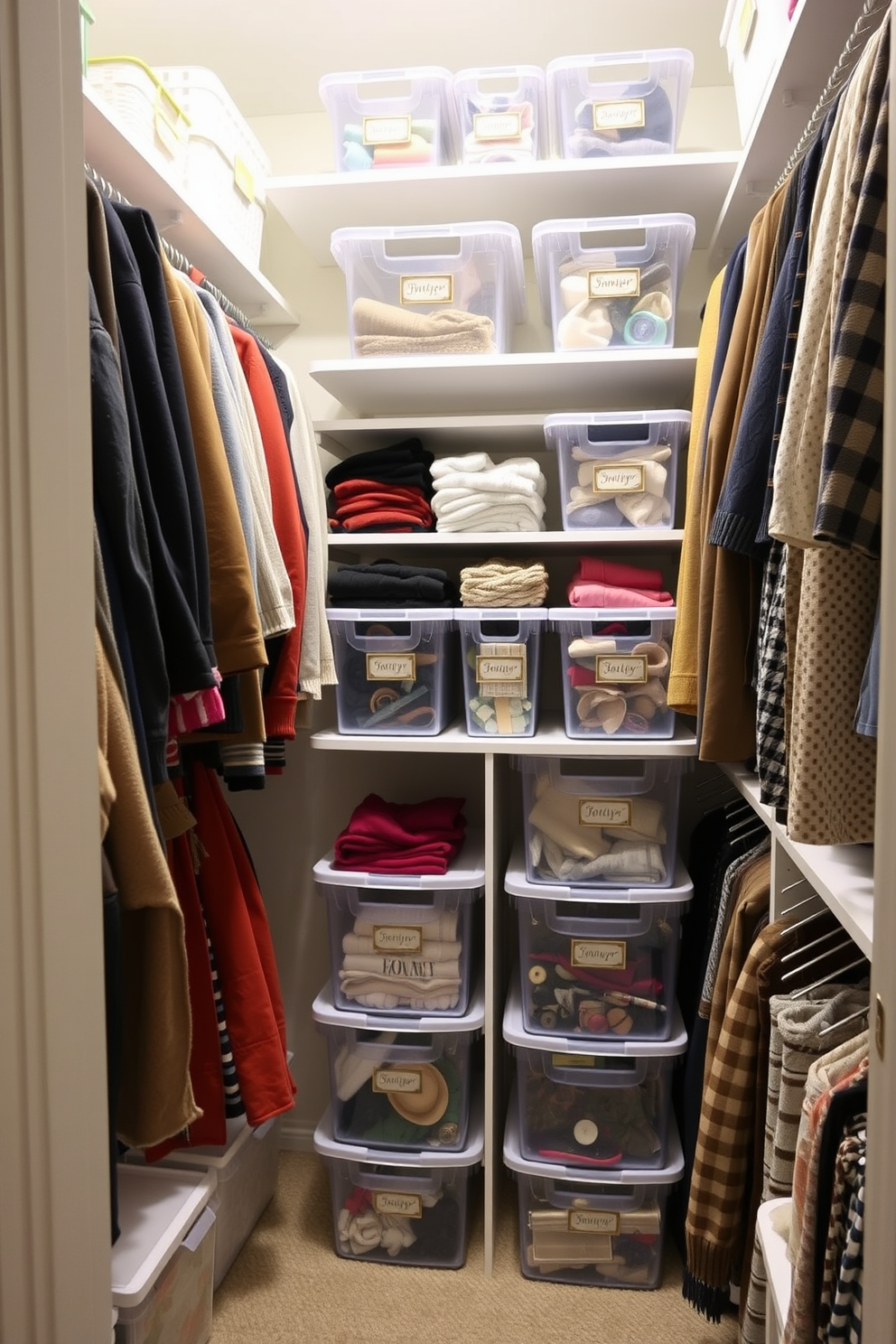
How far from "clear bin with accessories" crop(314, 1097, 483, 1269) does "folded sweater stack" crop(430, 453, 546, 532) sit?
3.98 feet

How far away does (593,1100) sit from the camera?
1.78 m

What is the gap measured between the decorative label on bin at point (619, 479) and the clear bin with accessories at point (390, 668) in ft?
1.23

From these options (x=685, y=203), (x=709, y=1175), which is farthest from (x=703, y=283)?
(x=709, y=1175)

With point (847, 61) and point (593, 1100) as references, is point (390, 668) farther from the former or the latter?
point (847, 61)

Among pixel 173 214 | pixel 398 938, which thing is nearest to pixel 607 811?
pixel 398 938

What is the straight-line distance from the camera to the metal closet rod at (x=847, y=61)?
1046 millimetres

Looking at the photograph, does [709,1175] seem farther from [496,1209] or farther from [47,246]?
[47,246]

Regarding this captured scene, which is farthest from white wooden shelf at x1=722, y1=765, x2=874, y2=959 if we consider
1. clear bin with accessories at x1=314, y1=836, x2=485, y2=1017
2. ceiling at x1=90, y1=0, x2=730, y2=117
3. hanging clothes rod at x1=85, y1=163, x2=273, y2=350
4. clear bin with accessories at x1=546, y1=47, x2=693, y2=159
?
ceiling at x1=90, y1=0, x2=730, y2=117

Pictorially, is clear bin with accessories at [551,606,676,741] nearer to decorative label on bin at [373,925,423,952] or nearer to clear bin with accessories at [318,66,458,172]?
decorative label on bin at [373,925,423,952]

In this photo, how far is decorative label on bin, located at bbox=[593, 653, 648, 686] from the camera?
5.64 feet

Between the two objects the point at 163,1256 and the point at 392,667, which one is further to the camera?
the point at 392,667

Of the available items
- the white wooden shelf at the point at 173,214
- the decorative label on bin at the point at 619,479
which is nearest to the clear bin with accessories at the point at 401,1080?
the decorative label on bin at the point at 619,479

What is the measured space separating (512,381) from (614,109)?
1.69 feet

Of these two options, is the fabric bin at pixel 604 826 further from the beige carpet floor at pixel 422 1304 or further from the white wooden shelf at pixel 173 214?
the white wooden shelf at pixel 173 214
